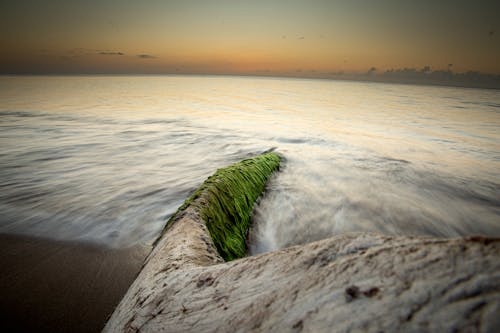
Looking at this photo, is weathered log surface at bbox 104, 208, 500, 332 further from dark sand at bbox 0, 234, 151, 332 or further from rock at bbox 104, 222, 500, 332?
dark sand at bbox 0, 234, 151, 332

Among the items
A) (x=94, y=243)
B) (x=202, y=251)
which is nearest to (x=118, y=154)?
(x=94, y=243)

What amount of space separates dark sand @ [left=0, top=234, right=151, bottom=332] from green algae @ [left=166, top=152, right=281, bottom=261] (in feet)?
3.23

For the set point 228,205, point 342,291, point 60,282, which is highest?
point 342,291

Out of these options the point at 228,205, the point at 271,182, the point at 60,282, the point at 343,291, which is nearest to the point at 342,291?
the point at 343,291

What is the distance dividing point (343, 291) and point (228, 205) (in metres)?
2.58

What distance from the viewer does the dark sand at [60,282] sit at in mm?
2311

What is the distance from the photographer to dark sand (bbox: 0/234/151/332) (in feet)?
7.58

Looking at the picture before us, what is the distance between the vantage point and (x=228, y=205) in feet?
11.2

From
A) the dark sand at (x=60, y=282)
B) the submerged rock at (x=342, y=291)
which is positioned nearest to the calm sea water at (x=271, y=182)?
the dark sand at (x=60, y=282)

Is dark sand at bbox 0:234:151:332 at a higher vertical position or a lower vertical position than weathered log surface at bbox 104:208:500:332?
lower

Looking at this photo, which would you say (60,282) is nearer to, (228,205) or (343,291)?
(228,205)

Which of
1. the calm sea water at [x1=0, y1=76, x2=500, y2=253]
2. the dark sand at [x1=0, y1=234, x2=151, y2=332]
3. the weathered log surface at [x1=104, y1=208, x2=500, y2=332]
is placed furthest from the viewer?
the calm sea water at [x1=0, y1=76, x2=500, y2=253]

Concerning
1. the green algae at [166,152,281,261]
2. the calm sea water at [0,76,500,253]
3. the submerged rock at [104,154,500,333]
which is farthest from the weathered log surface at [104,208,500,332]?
the calm sea water at [0,76,500,253]

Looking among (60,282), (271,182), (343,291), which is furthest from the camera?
(271,182)
